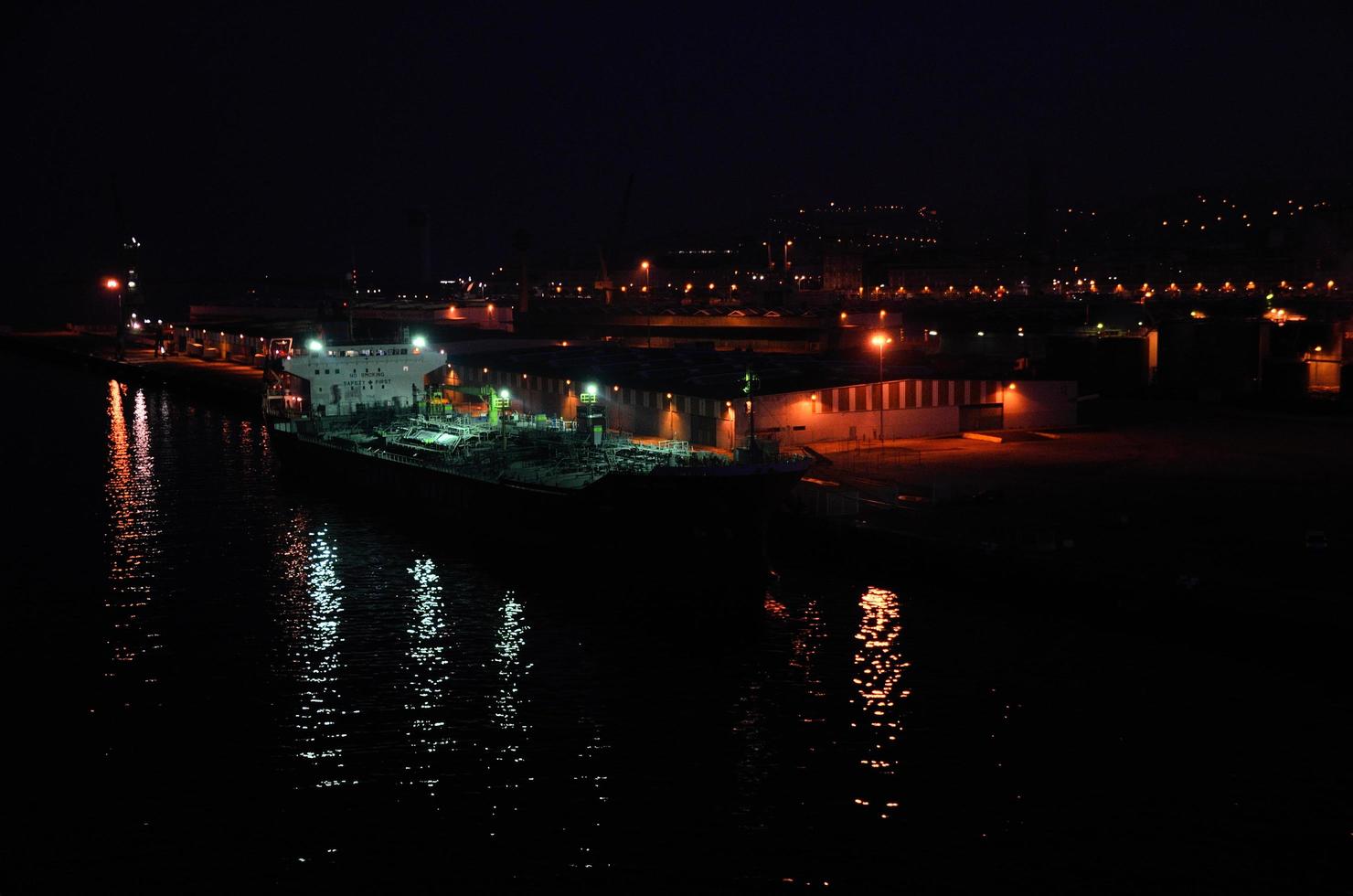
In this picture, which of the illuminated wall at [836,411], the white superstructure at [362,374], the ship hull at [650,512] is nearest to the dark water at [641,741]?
the ship hull at [650,512]

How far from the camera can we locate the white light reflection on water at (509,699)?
1127 centimetres

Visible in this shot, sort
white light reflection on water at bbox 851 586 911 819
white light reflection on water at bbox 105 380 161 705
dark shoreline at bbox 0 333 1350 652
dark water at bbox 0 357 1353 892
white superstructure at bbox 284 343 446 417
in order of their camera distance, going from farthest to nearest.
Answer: white superstructure at bbox 284 343 446 417, white light reflection on water at bbox 105 380 161 705, dark shoreline at bbox 0 333 1350 652, white light reflection on water at bbox 851 586 911 819, dark water at bbox 0 357 1353 892

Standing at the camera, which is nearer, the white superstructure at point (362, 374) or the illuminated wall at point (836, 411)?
the illuminated wall at point (836, 411)

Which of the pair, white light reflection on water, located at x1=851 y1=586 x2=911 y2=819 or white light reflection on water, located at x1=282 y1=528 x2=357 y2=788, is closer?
white light reflection on water, located at x1=851 y1=586 x2=911 y2=819

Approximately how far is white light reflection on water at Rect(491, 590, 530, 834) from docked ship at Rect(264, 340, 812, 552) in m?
2.75

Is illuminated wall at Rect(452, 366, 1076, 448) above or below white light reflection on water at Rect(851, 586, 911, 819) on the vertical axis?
above

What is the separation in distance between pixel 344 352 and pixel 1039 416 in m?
18.5

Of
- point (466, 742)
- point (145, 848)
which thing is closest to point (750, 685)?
point (466, 742)

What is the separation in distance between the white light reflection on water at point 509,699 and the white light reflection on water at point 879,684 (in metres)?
3.32

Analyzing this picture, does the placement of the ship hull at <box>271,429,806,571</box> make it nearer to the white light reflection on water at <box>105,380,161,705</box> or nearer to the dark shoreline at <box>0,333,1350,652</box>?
the dark shoreline at <box>0,333,1350,652</box>

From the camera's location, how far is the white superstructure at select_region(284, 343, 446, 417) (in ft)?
105

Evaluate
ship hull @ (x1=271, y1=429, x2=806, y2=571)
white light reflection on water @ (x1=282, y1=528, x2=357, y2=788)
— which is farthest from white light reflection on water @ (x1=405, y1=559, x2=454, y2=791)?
ship hull @ (x1=271, y1=429, x2=806, y2=571)

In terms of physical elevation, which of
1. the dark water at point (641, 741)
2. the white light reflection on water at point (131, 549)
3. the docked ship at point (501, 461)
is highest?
the docked ship at point (501, 461)

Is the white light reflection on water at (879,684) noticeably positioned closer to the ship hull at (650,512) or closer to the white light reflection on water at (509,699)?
the ship hull at (650,512)
